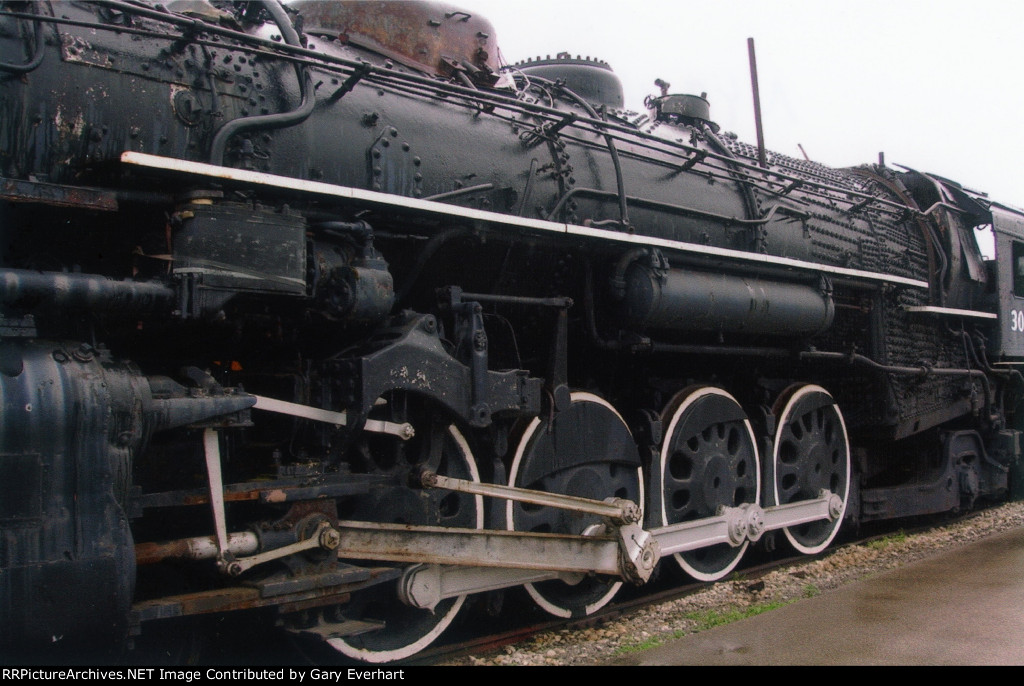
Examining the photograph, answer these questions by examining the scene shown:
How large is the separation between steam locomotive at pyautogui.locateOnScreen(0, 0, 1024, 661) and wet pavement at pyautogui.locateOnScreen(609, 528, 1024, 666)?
22.9 inches

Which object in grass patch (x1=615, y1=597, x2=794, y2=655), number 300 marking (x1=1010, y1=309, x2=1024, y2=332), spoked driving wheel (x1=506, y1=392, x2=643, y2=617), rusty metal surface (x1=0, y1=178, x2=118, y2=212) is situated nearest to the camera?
rusty metal surface (x1=0, y1=178, x2=118, y2=212)

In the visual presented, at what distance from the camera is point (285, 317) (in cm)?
361

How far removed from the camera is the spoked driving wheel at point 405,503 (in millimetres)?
3713

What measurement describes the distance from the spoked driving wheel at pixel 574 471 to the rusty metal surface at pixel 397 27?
1944mm

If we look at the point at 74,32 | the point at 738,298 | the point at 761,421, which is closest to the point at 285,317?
the point at 74,32

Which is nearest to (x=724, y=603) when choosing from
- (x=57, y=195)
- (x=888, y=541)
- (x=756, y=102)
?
(x=888, y=541)

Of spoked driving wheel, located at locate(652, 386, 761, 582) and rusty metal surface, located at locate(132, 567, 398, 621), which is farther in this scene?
spoked driving wheel, located at locate(652, 386, 761, 582)

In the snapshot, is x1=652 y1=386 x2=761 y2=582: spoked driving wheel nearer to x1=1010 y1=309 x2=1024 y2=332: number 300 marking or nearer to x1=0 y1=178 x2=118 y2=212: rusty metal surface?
x1=0 y1=178 x2=118 y2=212: rusty metal surface

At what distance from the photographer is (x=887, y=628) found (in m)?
4.36

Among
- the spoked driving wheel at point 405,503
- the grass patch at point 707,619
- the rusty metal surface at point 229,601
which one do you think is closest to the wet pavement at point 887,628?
the grass patch at point 707,619

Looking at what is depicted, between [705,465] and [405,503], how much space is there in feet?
7.58

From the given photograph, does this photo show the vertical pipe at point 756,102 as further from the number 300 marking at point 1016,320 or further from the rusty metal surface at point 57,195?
the rusty metal surface at point 57,195

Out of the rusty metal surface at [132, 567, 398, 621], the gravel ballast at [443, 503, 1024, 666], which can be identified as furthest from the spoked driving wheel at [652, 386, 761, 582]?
the rusty metal surface at [132, 567, 398, 621]

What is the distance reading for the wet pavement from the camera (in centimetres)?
388
